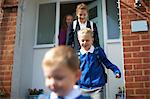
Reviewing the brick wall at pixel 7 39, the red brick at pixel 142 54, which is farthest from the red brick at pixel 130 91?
the brick wall at pixel 7 39

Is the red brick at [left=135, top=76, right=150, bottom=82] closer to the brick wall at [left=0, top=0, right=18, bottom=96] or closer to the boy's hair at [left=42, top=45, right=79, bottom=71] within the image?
the brick wall at [left=0, top=0, right=18, bottom=96]

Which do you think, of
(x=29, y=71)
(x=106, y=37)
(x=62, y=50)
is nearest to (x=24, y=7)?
(x=29, y=71)

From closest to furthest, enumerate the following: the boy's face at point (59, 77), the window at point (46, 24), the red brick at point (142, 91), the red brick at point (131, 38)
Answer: the boy's face at point (59, 77), the red brick at point (142, 91), the red brick at point (131, 38), the window at point (46, 24)

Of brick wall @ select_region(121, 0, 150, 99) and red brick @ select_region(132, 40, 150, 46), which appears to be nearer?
brick wall @ select_region(121, 0, 150, 99)

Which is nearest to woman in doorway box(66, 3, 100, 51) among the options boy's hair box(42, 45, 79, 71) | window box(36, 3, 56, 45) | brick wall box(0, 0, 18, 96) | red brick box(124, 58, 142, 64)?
red brick box(124, 58, 142, 64)

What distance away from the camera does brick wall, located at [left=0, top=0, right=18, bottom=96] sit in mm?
4348

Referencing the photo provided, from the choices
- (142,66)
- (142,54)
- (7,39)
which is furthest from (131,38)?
(7,39)

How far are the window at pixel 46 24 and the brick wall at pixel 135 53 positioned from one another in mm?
1814

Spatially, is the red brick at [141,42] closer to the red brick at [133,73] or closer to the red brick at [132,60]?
the red brick at [132,60]

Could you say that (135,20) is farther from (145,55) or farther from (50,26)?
(50,26)

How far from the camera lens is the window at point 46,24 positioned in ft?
17.6

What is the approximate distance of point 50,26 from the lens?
215 inches

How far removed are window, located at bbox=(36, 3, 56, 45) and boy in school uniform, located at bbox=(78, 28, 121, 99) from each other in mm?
2012

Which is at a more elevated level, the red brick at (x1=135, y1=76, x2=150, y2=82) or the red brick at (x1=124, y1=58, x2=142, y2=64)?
the red brick at (x1=124, y1=58, x2=142, y2=64)
